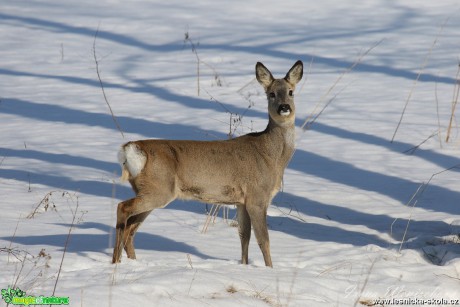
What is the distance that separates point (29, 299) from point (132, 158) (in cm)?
171

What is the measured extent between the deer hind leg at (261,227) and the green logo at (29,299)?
218 centimetres

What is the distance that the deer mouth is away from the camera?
7371 mm

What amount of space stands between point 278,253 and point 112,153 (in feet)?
13.0

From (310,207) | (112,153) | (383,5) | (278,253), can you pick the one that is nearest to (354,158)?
(310,207)

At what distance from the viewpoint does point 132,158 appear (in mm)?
6648

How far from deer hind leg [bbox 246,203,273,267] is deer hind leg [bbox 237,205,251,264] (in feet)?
0.62

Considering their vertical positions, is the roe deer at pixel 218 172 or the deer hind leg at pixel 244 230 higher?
the roe deer at pixel 218 172

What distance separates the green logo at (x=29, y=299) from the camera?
5.15 m

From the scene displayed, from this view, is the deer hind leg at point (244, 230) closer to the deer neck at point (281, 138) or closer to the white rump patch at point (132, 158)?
the deer neck at point (281, 138)

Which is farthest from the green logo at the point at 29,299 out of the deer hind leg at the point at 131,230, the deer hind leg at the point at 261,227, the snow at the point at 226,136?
the deer hind leg at the point at 261,227

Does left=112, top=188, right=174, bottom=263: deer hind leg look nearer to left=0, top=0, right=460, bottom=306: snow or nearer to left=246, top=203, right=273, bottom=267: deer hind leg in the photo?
left=0, top=0, right=460, bottom=306: snow

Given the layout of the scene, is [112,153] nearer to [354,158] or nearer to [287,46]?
[354,158]

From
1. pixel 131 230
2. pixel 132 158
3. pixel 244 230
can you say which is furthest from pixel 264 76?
pixel 131 230

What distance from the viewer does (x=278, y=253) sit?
Result: 768 cm
